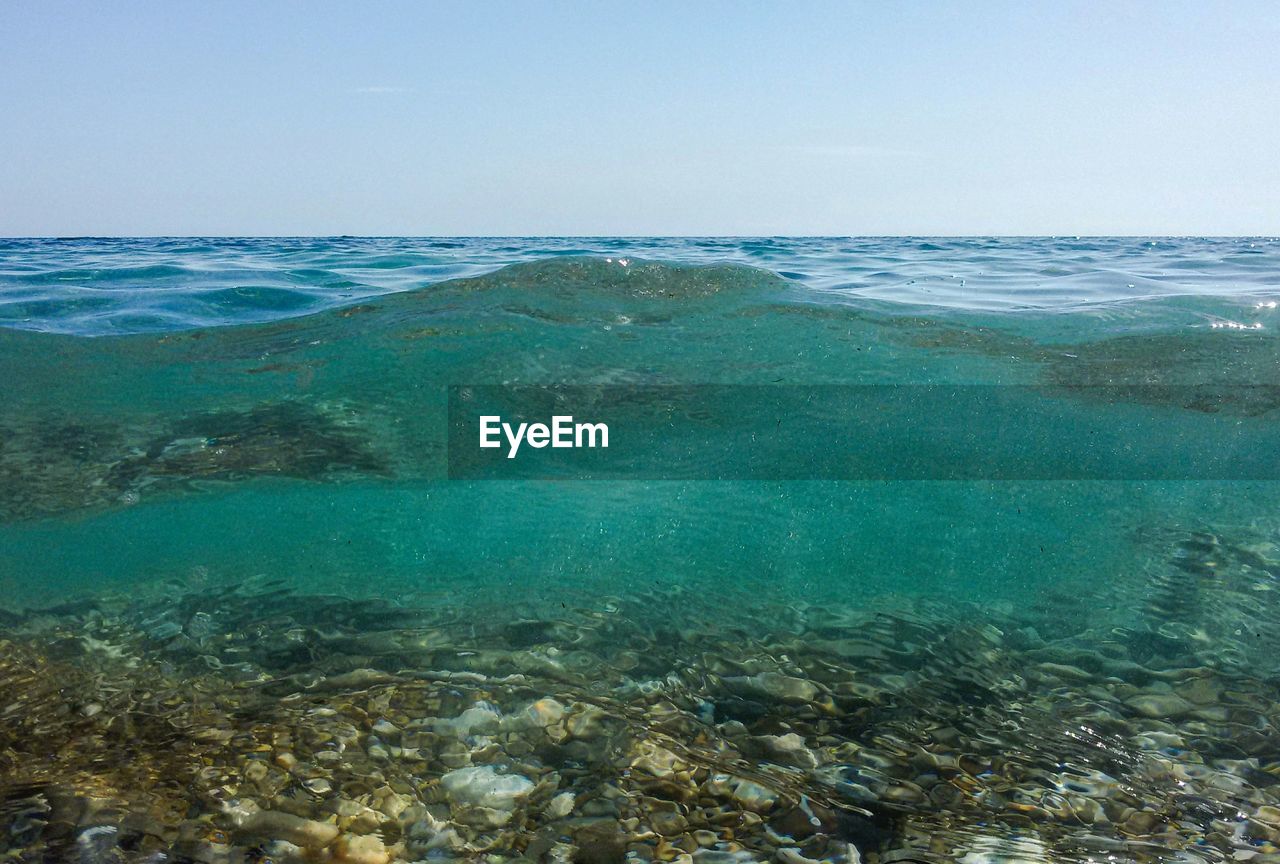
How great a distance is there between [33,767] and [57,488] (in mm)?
5375

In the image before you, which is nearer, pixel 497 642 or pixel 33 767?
pixel 33 767

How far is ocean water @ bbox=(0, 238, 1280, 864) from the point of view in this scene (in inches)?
116

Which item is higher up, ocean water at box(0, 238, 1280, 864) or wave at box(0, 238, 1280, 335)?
wave at box(0, 238, 1280, 335)

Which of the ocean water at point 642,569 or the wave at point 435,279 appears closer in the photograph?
the ocean water at point 642,569

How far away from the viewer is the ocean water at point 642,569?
2939 millimetres

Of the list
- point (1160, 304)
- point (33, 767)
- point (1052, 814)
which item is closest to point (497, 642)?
point (33, 767)

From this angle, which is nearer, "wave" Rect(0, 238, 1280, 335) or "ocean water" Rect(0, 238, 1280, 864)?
"ocean water" Rect(0, 238, 1280, 864)

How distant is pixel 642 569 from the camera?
214 inches

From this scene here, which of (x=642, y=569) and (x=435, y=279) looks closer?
(x=642, y=569)

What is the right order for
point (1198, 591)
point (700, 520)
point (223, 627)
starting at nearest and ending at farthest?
point (223, 627) → point (1198, 591) → point (700, 520)

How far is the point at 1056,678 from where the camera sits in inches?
160

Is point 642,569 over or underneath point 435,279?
underneath

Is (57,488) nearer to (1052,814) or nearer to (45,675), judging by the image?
(45,675)

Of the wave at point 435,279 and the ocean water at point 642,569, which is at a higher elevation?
the wave at point 435,279
